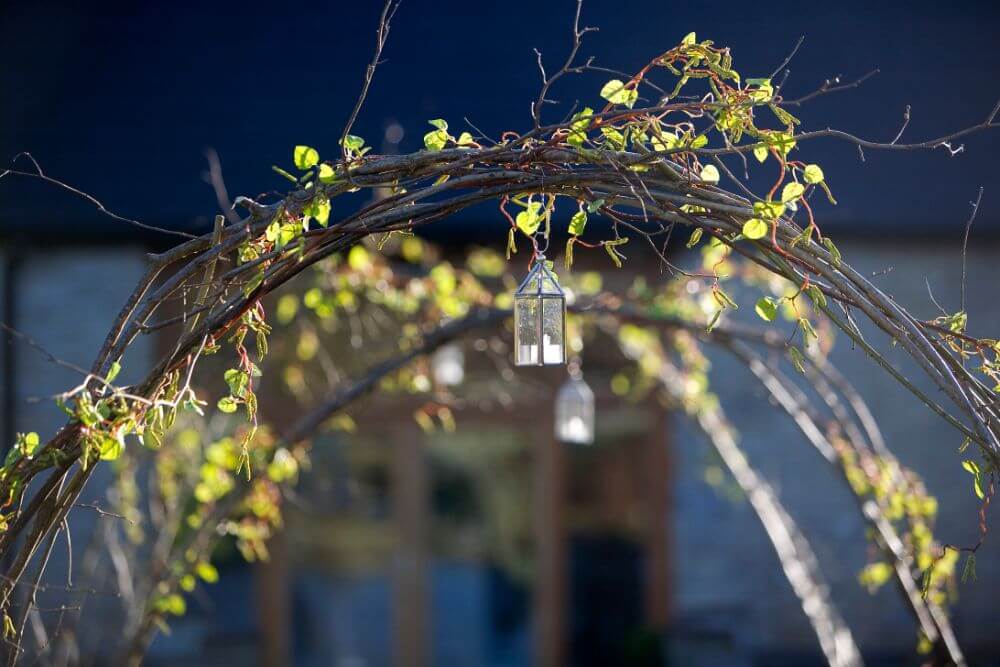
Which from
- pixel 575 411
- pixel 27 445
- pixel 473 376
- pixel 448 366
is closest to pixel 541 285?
pixel 27 445

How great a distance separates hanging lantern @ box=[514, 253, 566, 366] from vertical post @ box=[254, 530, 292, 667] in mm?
3954

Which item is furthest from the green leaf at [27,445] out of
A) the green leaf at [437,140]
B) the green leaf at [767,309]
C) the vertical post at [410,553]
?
the vertical post at [410,553]

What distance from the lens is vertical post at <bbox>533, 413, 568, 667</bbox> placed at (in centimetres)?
564

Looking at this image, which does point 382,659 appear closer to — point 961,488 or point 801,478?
point 801,478

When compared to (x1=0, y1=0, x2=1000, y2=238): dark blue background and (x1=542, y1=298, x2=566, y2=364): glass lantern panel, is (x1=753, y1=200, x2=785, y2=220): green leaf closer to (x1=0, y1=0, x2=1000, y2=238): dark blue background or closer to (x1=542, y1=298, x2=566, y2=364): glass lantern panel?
(x1=542, y1=298, x2=566, y2=364): glass lantern panel

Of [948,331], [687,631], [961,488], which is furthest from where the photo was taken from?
[961,488]

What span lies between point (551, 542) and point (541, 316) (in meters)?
3.84

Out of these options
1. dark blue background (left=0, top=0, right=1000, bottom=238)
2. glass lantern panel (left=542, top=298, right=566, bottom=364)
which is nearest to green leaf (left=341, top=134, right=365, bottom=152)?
glass lantern panel (left=542, top=298, right=566, bottom=364)

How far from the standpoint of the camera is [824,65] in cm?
525

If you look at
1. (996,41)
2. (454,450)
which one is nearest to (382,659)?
(454,450)

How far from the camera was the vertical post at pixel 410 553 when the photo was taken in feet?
18.6

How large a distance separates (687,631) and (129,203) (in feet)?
12.1

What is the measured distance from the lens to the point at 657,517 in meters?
5.57

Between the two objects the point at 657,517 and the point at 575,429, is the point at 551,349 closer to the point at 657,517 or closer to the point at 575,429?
the point at 575,429
